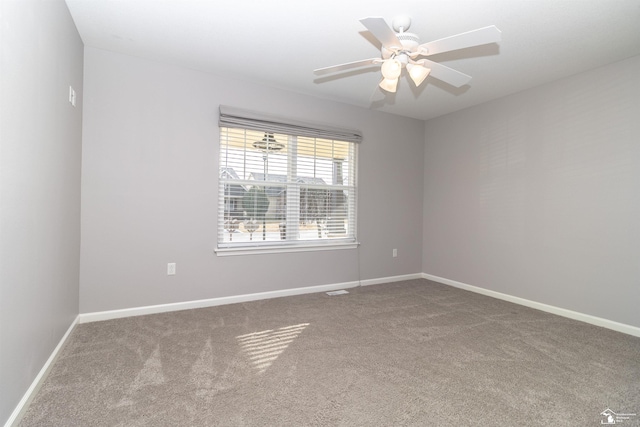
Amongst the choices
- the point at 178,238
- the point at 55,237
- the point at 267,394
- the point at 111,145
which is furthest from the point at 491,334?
the point at 111,145

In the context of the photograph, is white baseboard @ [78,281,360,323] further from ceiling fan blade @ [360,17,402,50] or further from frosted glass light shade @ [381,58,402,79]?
ceiling fan blade @ [360,17,402,50]

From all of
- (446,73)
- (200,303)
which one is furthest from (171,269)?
(446,73)

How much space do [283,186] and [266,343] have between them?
1861mm

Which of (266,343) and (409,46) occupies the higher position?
(409,46)

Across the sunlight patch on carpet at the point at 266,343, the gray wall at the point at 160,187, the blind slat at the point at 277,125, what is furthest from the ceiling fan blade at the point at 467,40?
the sunlight patch on carpet at the point at 266,343

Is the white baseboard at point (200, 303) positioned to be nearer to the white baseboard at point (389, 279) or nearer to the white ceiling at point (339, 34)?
the white baseboard at point (389, 279)

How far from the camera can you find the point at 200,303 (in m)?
3.24

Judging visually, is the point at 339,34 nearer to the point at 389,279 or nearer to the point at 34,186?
the point at 34,186

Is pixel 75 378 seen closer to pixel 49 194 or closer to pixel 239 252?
pixel 49 194

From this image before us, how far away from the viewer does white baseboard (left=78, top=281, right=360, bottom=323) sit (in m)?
2.82

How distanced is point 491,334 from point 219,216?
2822mm

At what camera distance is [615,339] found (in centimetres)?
258

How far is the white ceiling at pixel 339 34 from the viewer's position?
2150 millimetres

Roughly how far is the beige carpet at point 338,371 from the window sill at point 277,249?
24.2 inches
